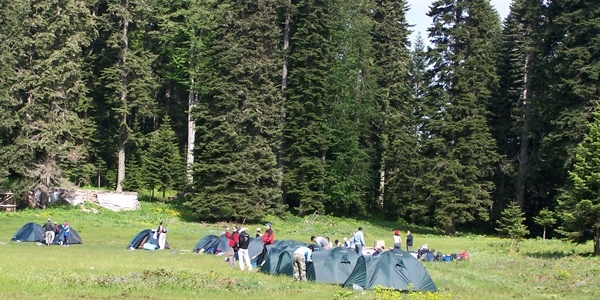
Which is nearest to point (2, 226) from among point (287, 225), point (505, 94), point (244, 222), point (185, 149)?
point (244, 222)

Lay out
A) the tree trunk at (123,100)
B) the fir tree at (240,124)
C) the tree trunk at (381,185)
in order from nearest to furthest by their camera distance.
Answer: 1. the fir tree at (240,124)
2. the tree trunk at (123,100)
3. the tree trunk at (381,185)

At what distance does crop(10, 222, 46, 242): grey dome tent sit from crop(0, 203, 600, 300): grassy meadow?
70 cm

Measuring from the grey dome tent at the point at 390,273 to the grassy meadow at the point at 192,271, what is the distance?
761 millimetres

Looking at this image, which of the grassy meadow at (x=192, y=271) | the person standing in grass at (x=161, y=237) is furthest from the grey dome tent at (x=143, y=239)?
the grassy meadow at (x=192, y=271)

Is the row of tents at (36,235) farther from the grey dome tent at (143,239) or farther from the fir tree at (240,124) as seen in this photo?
the fir tree at (240,124)

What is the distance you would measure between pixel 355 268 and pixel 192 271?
5192 millimetres

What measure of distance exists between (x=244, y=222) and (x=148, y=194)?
567 inches

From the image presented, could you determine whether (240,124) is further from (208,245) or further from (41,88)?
(208,245)

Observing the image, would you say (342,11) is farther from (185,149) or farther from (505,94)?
(185,149)

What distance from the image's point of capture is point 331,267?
68.0 feet

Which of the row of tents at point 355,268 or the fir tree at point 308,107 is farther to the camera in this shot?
the fir tree at point 308,107

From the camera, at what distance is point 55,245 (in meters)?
32.3

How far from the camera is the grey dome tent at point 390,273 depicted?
19.4 metres

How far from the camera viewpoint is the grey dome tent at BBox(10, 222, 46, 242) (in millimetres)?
33406
